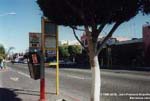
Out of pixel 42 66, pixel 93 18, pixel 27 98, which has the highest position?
pixel 93 18

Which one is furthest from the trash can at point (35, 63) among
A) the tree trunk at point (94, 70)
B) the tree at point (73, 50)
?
the tree at point (73, 50)

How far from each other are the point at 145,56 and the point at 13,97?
1932 inches

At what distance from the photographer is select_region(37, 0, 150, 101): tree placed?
37.6ft

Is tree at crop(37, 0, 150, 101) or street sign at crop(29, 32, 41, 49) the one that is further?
street sign at crop(29, 32, 41, 49)

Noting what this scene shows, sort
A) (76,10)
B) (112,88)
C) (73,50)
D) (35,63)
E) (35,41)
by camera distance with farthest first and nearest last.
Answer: (73,50), (112,88), (35,41), (35,63), (76,10)

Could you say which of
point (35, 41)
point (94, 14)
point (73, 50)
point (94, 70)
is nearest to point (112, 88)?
point (35, 41)

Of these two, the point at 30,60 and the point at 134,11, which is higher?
the point at 134,11

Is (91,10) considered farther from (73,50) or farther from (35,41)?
(73,50)

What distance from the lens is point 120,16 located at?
40.2ft

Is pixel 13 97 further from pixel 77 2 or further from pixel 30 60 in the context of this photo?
pixel 77 2

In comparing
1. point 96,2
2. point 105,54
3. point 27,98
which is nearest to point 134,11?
point 96,2

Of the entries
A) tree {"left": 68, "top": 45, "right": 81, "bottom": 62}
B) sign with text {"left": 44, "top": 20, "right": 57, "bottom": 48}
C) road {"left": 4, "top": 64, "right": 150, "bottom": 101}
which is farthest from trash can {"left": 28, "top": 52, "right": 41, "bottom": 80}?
tree {"left": 68, "top": 45, "right": 81, "bottom": 62}

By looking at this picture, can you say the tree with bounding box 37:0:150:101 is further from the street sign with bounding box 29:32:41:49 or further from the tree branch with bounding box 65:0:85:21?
the street sign with bounding box 29:32:41:49

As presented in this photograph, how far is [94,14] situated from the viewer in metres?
12.0
